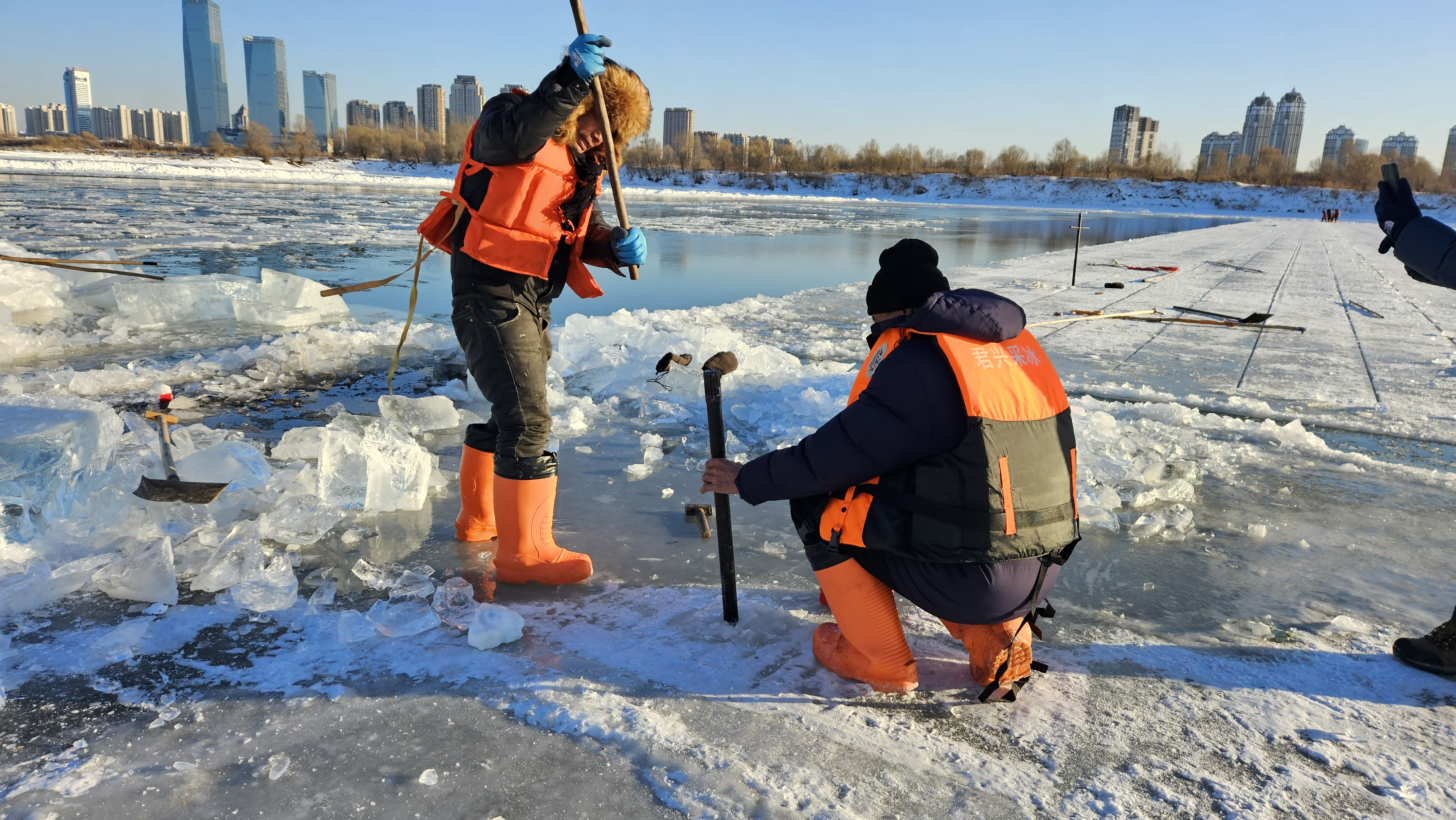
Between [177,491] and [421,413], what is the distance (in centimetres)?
149

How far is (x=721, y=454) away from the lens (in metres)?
2.18

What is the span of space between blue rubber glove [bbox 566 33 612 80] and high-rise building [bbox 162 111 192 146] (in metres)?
239

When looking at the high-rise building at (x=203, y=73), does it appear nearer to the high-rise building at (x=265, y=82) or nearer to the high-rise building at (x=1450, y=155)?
the high-rise building at (x=265, y=82)

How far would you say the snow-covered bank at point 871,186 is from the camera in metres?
42.8

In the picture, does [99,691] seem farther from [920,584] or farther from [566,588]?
[920,584]

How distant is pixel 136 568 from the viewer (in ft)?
7.84

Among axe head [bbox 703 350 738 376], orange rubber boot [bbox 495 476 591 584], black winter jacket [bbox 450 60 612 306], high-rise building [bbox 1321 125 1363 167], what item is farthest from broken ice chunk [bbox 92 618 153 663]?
high-rise building [bbox 1321 125 1363 167]

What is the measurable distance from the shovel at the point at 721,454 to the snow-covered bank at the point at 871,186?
4125 cm

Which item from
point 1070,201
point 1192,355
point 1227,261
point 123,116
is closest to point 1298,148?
point 1070,201

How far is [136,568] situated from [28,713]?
1.92 feet

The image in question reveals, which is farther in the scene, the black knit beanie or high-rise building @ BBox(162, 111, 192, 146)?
high-rise building @ BBox(162, 111, 192, 146)

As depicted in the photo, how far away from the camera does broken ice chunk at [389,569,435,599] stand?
2.50m

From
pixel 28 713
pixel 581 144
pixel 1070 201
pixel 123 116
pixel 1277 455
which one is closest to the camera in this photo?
pixel 28 713

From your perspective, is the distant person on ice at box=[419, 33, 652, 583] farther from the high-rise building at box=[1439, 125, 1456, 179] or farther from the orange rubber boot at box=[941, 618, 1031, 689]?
the high-rise building at box=[1439, 125, 1456, 179]
